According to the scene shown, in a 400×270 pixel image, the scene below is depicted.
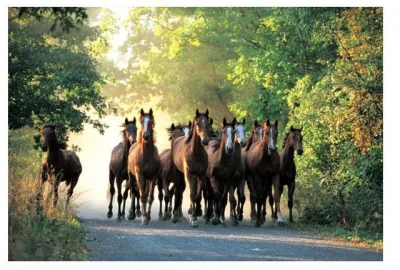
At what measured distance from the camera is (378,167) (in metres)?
18.2

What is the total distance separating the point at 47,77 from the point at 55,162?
7.58 feet

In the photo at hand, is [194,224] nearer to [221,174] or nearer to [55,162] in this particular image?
[221,174]

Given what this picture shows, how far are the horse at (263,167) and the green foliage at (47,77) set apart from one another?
4830 mm

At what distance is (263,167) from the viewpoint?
2064 centimetres

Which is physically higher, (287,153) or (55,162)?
(287,153)

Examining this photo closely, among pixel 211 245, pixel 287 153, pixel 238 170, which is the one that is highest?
pixel 287 153

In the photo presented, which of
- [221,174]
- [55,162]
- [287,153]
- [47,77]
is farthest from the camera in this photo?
[47,77]

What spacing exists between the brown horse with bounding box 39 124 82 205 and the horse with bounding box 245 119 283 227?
431cm

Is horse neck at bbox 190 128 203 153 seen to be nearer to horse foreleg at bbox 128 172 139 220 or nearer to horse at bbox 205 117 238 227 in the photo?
horse at bbox 205 117 238 227

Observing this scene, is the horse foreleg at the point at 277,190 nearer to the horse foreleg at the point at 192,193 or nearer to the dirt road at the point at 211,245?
the dirt road at the point at 211,245

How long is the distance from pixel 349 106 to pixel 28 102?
24.8 ft

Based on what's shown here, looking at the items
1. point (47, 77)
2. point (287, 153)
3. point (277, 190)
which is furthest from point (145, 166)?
point (47, 77)

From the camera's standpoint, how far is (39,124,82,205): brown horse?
20375 mm
